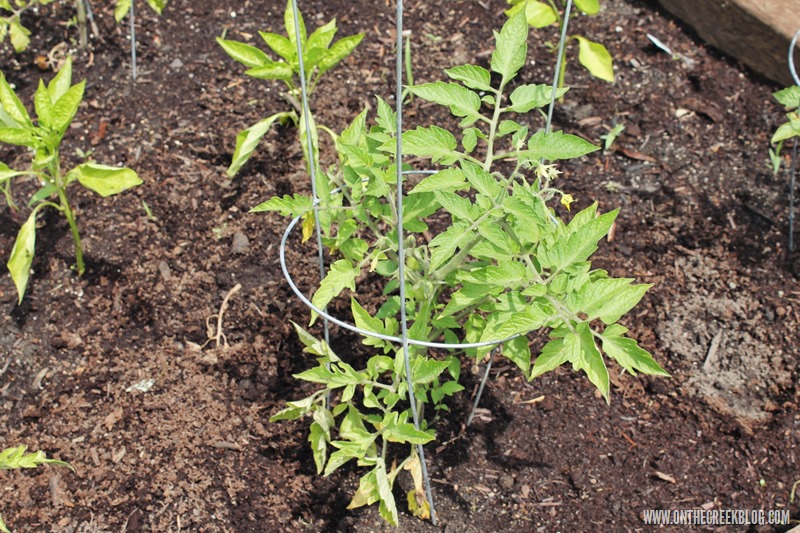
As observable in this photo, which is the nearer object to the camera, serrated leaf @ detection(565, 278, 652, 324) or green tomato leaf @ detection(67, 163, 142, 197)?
serrated leaf @ detection(565, 278, 652, 324)

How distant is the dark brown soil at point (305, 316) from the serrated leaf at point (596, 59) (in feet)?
0.73

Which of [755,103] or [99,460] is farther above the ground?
[755,103]

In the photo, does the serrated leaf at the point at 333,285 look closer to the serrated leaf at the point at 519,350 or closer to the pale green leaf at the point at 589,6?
the serrated leaf at the point at 519,350

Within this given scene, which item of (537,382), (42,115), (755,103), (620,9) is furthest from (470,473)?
(620,9)

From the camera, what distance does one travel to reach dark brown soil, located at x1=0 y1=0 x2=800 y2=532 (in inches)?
91.7

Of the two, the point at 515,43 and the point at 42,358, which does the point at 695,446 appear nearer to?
the point at 515,43

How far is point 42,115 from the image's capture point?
2402 millimetres

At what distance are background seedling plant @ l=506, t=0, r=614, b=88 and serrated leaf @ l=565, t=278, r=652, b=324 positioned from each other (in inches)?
58.7

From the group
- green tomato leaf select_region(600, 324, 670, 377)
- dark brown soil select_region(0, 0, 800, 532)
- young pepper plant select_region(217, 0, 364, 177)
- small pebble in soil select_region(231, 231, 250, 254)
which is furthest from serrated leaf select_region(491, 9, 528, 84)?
small pebble in soil select_region(231, 231, 250, 254)

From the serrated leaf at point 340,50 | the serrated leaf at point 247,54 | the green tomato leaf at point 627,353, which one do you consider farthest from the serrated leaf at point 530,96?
the serrated leaf at point 247,54

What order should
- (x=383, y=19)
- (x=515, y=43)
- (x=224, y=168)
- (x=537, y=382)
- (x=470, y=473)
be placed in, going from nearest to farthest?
(x=515, y=43) → (x=470, y=473) → (x=537, y=382) → (x=224, y=168) → (x=383, y=19)

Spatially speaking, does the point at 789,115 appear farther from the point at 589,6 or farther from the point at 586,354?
the point at 586,354

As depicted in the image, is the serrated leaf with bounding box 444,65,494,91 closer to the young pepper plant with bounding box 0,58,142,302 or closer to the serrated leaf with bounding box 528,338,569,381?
the serrated leaf with bounding box 528,338,569,381

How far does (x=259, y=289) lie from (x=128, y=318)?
0.45 metres
